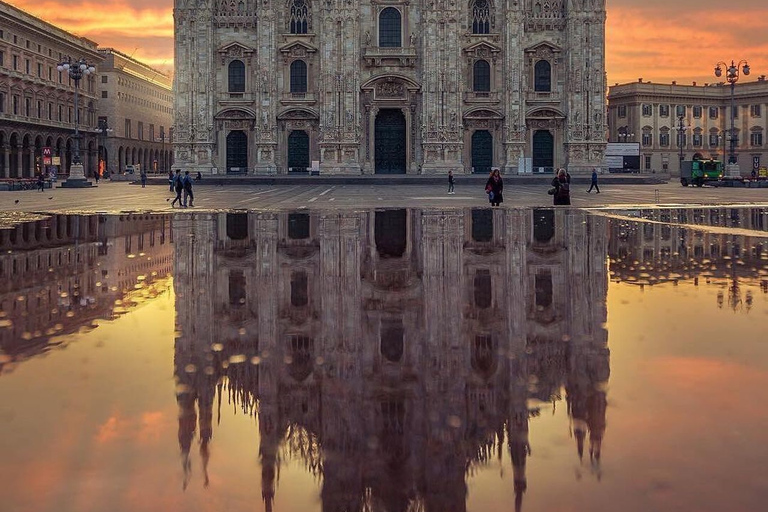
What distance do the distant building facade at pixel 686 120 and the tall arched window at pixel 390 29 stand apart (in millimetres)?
55830

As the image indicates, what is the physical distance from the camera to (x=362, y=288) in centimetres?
1040

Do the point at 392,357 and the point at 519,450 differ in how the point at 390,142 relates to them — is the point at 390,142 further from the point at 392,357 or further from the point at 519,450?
the point at 519,450

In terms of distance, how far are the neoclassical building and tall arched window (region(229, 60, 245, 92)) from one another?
0.07m

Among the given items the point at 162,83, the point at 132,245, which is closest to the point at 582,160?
the point at 132,245

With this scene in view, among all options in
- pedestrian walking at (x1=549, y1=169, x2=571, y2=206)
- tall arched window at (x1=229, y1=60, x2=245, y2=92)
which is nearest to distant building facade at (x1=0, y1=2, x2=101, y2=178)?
tall arched window at (x1=229, y1=60, x2=245, y2=92)

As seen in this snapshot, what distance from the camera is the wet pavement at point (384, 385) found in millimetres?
3949

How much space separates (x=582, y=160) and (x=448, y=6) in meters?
14.3

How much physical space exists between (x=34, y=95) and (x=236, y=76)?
107 ft

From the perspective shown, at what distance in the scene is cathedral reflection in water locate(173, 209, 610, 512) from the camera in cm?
432

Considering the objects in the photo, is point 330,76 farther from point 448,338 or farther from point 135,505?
point 135,505

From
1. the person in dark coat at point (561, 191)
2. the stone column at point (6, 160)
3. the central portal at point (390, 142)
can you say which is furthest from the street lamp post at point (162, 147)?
the person in dark coat at point (561, 191)

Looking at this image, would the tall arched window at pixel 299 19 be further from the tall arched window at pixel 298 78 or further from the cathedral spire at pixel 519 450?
the cathedral spire at pixel 519 450

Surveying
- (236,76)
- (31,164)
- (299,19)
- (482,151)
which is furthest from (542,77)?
(31,164)

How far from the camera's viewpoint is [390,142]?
6047 cm
